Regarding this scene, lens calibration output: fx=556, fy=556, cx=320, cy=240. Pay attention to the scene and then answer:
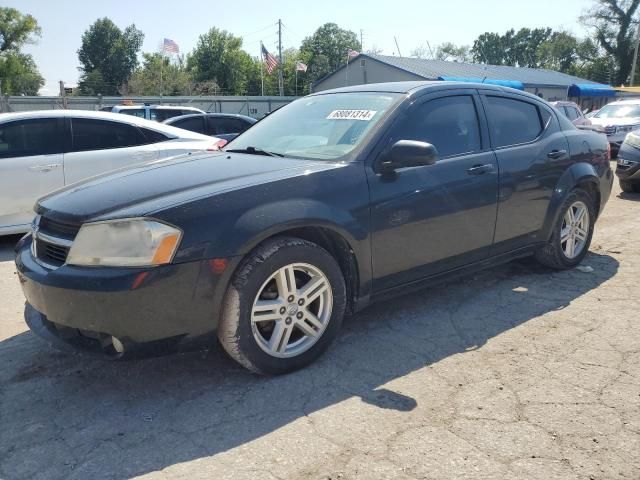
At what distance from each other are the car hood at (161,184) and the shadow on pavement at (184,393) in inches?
35.6

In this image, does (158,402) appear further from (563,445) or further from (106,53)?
(106,53)

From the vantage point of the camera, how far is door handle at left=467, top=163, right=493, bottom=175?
12.5 ft

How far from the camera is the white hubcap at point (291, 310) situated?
9.51ft

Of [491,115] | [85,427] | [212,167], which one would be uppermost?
[491,115]

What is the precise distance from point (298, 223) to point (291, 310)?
467 millimetres

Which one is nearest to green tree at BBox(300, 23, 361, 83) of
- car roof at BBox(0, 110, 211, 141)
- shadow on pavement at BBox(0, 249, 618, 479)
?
car roof at BBox(0, 110, 211, 141)

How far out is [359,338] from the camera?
353cm

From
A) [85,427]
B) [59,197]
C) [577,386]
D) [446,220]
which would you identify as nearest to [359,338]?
[446,220]

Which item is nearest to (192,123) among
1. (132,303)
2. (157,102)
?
(132,303)

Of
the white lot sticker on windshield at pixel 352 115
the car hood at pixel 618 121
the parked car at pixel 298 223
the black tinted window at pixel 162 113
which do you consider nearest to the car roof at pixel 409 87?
the parked car at pixel 298 223

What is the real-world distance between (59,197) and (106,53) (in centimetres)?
8739

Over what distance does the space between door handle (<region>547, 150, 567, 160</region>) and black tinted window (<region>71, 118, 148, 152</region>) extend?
450 cm

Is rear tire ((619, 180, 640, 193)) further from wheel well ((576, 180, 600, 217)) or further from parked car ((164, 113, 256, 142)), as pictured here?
→ parked car ((164, 113, 256, 142))

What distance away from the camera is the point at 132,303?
2.52 metres
